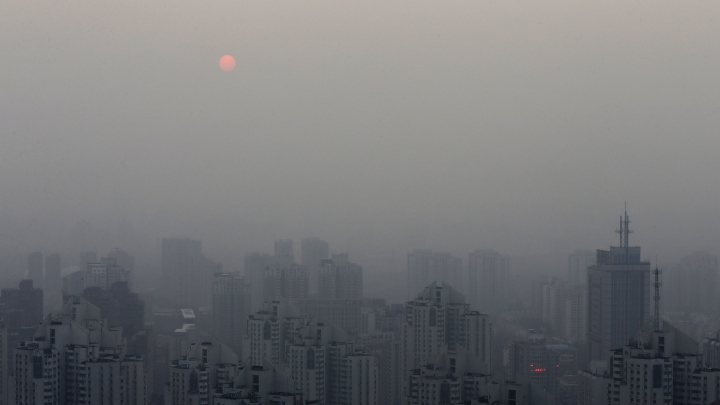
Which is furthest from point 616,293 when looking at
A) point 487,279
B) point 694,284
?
point 487,279

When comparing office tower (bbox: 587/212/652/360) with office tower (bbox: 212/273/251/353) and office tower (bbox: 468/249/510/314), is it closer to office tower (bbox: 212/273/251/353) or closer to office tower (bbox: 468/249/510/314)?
office tower (bbox: 468/249/510/314)

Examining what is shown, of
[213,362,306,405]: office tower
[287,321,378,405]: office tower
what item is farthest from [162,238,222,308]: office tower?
[213,362,306,405]: office tower

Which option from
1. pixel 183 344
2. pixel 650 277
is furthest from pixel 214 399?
pixel 650 277

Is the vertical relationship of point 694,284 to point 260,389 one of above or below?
above

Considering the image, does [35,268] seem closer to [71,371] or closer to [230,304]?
[230,304]

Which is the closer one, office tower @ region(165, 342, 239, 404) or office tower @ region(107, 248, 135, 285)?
office tower @ region(165, 342, 239, 404)

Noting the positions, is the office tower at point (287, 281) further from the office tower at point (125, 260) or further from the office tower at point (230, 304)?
the office tower at point (125, 260)
